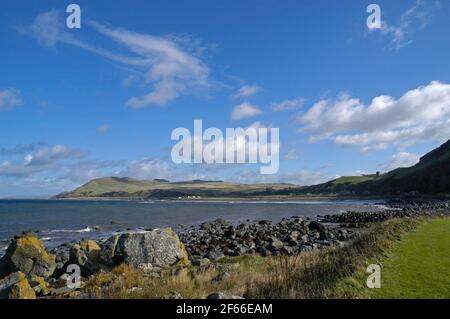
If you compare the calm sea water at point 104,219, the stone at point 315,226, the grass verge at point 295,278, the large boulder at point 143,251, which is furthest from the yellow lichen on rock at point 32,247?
the stone at point 315,226

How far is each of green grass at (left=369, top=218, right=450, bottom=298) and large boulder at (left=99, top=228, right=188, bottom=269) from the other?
10963 millimetres

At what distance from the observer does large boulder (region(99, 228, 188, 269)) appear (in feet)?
68.5

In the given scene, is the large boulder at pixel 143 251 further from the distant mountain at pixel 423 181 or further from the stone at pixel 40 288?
the distant mountain at pixel 423 181

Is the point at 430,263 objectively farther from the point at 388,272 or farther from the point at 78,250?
the point at 78,250

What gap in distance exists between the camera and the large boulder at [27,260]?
23.8m

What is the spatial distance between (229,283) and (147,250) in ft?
27.2

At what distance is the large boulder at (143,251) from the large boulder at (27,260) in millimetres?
4682

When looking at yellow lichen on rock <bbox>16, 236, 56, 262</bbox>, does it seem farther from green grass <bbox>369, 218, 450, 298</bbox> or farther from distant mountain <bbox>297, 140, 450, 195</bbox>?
distant mountain <bbox>297, 140, 450, 195</bbox>

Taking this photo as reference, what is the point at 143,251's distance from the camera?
21.2m

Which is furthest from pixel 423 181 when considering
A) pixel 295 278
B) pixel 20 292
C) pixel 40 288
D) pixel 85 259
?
pixel 20 292

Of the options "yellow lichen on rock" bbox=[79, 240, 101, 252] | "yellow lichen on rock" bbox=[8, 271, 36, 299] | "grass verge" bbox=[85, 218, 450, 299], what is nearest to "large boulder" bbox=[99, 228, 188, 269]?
"grass verge" bbox=[85, 218, 450, 299]

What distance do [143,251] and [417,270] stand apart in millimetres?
13027

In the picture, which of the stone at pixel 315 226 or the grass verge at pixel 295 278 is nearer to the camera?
the grass verge at pixel 295 278
